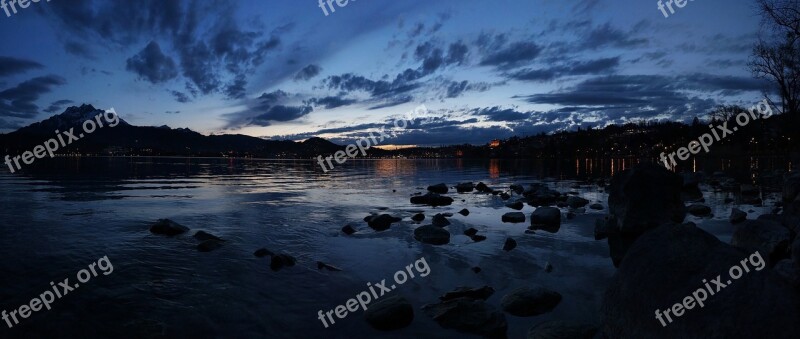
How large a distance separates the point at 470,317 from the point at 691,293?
412 cm

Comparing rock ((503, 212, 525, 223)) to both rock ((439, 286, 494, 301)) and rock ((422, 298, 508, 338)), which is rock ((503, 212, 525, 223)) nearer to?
rock ((439, 286, 494, 301))

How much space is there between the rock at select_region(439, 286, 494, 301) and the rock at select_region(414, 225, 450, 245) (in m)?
5.75

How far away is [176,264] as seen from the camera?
42.5ft

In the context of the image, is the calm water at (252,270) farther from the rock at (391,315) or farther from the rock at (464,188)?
the rock at (464,188)

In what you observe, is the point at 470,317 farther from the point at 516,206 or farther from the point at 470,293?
the point at 516,206

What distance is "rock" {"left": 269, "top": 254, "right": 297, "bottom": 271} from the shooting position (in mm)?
12789

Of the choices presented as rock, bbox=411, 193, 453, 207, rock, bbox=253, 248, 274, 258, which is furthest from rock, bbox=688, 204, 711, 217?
rock, bbox=253, 248, 274, 258

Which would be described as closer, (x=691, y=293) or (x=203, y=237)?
(x=691, y=293)

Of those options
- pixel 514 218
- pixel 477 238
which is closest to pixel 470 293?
pixel 477 238

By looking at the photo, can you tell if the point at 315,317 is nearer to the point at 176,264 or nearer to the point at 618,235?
the point at 176,264

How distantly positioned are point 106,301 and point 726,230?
22822 millimetres

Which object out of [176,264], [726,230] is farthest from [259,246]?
[726,230]

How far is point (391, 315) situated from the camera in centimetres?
871

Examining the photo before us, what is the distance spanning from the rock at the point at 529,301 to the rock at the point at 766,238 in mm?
5845
